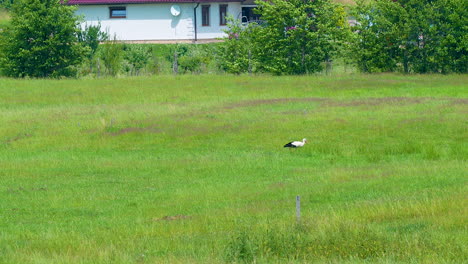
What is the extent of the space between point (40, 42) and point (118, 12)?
56.0ft

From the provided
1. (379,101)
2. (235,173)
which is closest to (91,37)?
(379,101)

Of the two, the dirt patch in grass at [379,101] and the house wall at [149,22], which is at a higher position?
the house wall at [149,22]

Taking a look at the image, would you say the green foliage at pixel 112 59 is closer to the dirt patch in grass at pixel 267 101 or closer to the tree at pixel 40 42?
the tree at pixel 40 42

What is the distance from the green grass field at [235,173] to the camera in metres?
12.4

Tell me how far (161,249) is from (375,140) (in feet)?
50.1

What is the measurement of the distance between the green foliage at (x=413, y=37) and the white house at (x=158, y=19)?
20142 millimetres

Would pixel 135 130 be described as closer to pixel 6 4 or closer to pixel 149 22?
pixel 149 22

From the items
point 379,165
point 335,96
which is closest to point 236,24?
point 335,96

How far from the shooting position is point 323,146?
26109 mm

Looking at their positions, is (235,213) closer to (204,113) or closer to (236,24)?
(204,113)

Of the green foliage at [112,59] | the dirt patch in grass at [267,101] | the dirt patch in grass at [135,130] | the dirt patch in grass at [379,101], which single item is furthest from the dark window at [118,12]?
the dirt patch in grass at [135,130]

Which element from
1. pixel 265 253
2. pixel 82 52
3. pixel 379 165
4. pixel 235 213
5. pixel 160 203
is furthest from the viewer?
pixel 82 52

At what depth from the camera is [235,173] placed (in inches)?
859

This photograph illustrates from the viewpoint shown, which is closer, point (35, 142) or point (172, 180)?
point (172, 180)
